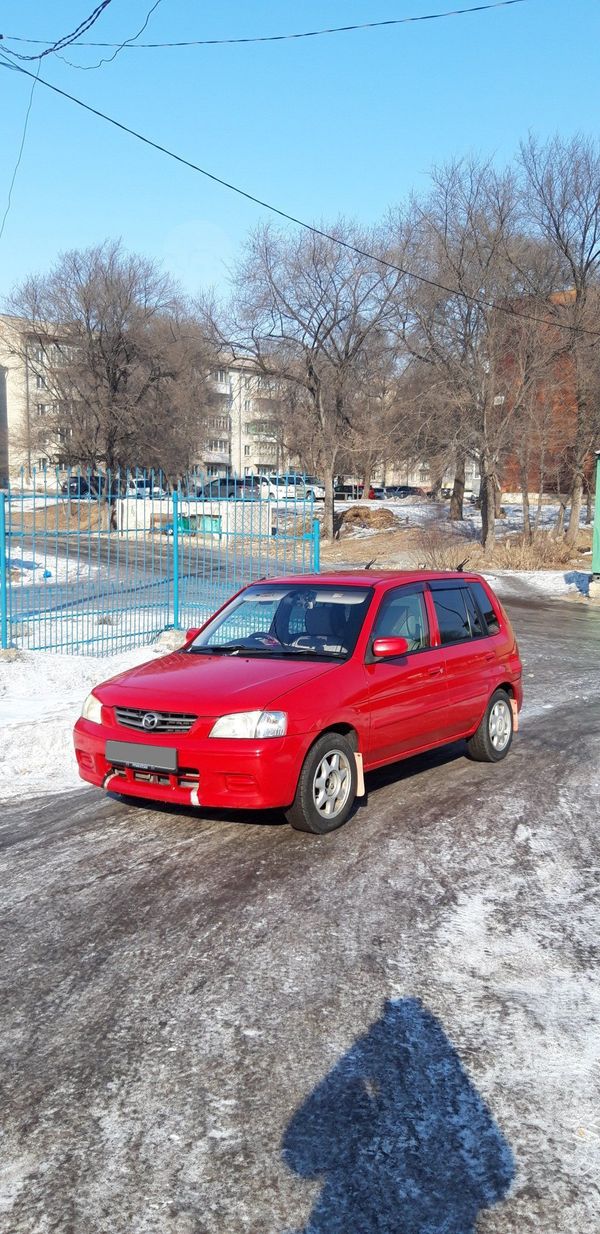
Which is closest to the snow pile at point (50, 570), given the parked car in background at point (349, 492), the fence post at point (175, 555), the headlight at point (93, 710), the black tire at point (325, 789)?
the fence post at point (175, 555)

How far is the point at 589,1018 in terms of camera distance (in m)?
4.10

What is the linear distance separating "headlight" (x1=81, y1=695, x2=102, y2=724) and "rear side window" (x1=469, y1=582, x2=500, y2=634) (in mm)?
3453

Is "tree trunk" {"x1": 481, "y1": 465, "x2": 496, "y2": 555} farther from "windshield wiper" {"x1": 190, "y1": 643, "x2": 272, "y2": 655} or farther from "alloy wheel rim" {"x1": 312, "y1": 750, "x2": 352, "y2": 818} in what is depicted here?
"alloy wheel rim" {"x1": 312, "y1": 750, "x2": 352, "y2": 818}

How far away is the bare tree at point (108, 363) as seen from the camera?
5122cm

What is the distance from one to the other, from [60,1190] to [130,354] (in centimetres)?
5165

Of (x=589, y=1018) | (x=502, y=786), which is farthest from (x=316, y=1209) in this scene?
(x=502, y=786)

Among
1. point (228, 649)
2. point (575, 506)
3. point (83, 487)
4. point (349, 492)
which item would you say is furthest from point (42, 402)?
point (228, 649)

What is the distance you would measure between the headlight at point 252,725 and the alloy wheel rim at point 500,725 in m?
2.89

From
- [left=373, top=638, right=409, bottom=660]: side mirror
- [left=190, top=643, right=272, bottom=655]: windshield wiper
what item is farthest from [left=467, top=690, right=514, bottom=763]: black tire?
[left=190, top=643, right=272, bottom=655]: windshield wiper

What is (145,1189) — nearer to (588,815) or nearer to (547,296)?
(588,815)

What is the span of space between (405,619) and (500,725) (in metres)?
1.57

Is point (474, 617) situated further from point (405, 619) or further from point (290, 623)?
point (290, 623)

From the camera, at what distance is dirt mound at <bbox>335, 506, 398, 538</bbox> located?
4294cm

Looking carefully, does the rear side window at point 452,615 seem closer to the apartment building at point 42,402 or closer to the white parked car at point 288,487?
the white parked car at point 288,487
